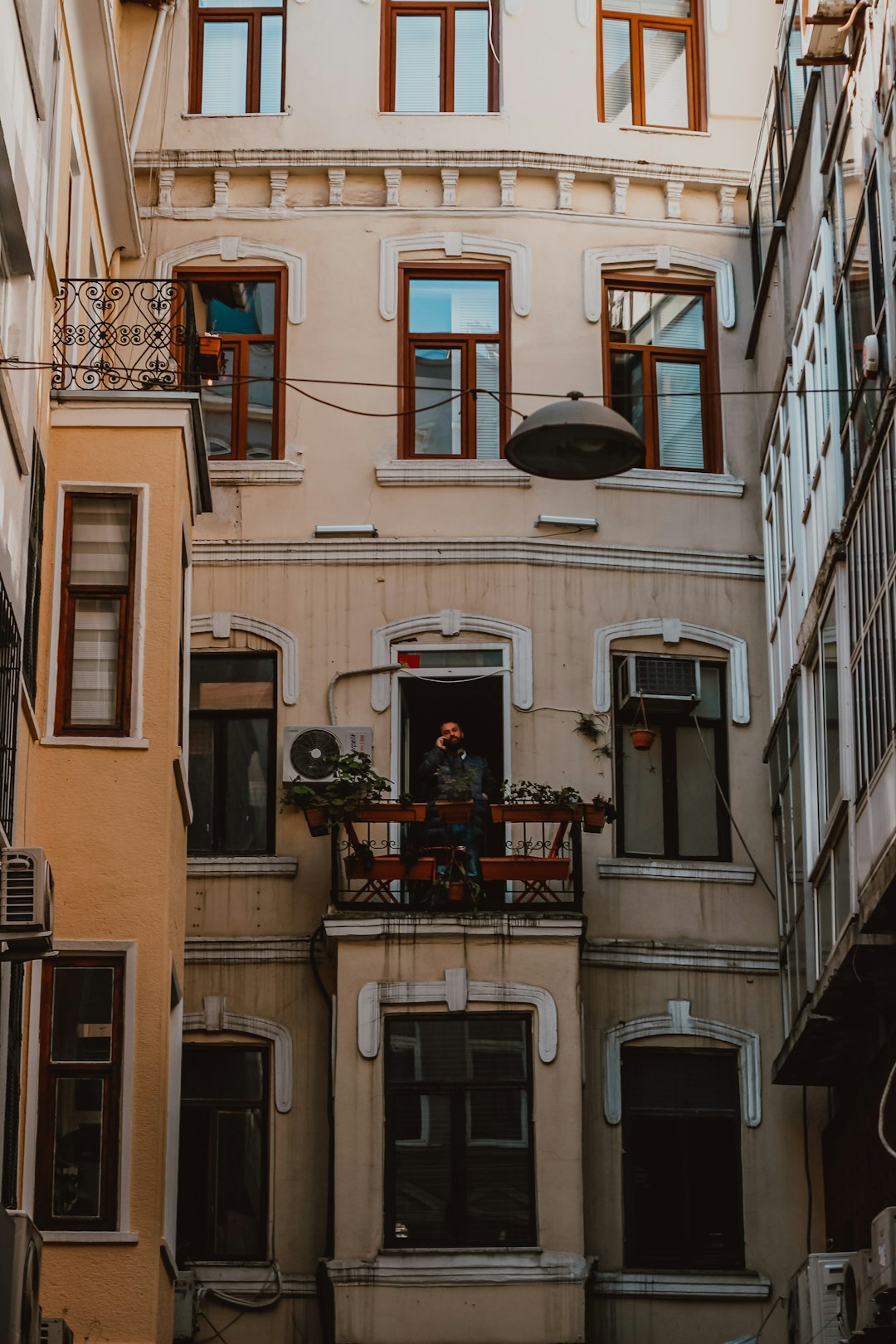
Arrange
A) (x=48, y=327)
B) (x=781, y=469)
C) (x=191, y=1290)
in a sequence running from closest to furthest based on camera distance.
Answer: (x=48, y=327) → (x=191, y=1290) → (x=781, y=469)

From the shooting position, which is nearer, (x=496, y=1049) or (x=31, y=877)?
(x=31, y=877)

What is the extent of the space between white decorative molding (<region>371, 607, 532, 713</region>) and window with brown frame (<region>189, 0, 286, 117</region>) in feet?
19.3

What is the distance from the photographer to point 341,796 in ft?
72.2

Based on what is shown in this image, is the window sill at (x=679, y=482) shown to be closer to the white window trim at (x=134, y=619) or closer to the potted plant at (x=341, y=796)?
the potted plant at (x=341, y=796)

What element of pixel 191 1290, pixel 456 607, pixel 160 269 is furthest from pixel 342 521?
pixel 191 1290

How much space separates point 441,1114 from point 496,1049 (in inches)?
29.3

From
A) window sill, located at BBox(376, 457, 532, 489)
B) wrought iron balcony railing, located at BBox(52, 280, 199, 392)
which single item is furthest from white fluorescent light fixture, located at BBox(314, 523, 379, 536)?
wrought iron balcony railing, located at BBox(52, 280, 199, 392)

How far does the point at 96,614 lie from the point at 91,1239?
455 cm

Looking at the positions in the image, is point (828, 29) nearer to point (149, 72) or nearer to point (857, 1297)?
point (149, 72)

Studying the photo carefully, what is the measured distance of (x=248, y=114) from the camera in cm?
2548

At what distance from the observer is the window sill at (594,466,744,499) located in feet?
79.5

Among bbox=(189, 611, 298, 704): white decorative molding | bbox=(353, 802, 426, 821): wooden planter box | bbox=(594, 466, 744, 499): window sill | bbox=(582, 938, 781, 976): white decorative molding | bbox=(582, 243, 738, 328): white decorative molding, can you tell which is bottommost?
bbox=(582, 938, 781, 976): white decorative molding

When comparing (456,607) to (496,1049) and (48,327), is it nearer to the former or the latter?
(496,1049)

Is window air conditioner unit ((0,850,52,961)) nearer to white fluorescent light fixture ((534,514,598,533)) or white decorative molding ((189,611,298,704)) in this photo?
white decorative molding ((189,611,298,704))
